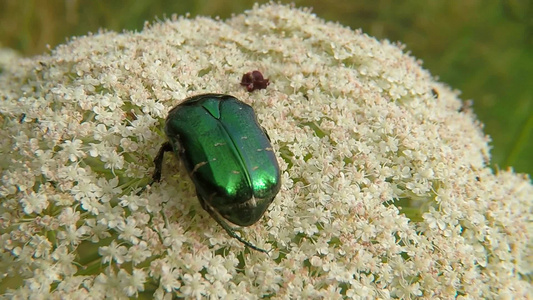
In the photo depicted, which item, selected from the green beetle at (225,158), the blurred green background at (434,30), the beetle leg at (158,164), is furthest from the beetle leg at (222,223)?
the blurred green background at (434,30)

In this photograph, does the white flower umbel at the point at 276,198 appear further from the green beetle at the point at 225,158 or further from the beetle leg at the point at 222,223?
the green beetle at the point at 225,158

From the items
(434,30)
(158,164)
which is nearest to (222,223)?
(158,164)

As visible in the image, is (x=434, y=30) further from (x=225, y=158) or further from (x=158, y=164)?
(x=158, y=164)

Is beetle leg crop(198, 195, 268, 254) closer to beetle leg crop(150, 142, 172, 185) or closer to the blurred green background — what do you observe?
beetle leg crop(150, 142, 172, 185)

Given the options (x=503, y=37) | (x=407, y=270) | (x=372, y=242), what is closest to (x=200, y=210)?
(x=372, y=242)

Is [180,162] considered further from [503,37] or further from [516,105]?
[503,37]
